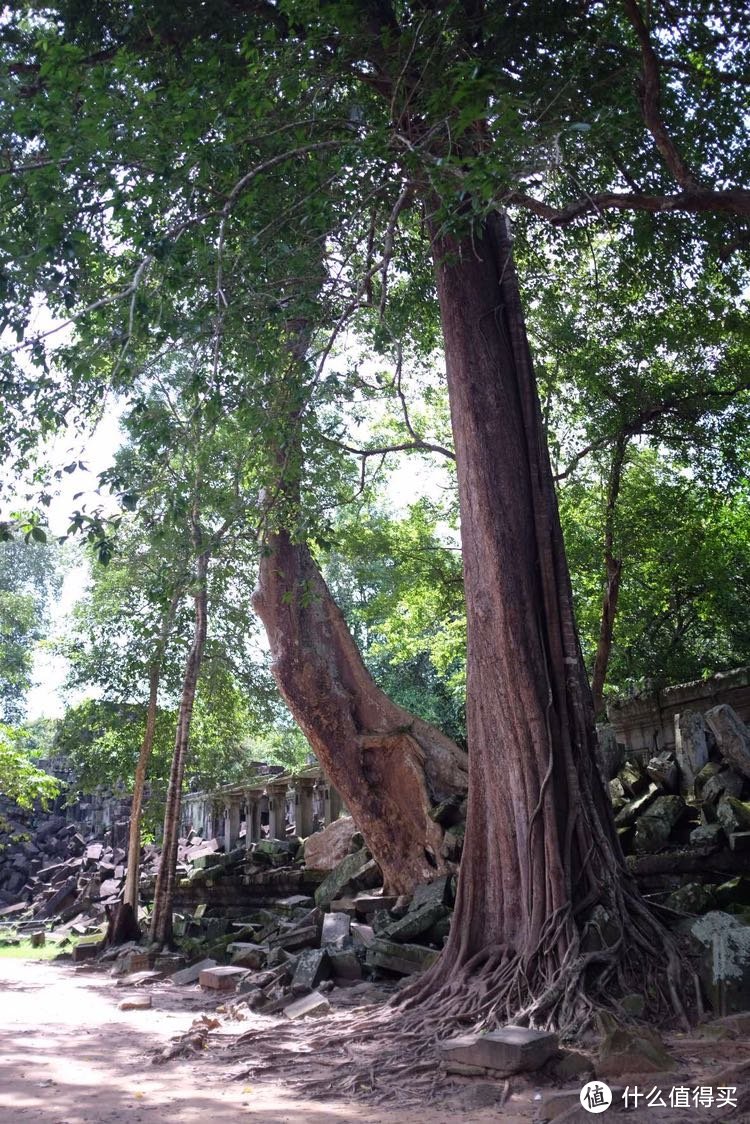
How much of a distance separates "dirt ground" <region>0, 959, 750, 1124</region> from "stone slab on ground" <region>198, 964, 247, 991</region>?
148cm

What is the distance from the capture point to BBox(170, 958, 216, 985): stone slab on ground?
8.09 metres

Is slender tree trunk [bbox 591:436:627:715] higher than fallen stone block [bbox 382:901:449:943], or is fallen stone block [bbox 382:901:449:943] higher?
slender tree trunk [bbox 591:436:627:715]

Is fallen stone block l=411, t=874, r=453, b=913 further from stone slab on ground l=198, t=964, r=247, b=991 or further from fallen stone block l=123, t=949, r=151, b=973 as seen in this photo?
fallen stone block l=123, t=949, r=151, b=973

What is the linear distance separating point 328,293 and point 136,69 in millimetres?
1879

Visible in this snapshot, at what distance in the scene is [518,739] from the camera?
5754 millimetres

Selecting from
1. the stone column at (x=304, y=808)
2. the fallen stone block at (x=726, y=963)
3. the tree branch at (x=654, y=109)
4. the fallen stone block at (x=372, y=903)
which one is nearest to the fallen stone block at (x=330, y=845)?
the stone column at (x=304, y=808)

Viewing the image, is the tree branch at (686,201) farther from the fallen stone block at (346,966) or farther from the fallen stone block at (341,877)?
the fallen stone block at (341,877)

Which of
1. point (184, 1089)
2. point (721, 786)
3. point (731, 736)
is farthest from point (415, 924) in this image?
point (184, 1089)

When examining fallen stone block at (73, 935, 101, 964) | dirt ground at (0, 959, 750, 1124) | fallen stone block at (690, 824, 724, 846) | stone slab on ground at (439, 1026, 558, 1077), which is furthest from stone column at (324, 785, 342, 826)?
stone slab on ground at (439, 1026, 558, 1077)

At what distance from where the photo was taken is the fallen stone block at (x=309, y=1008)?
5652 mm

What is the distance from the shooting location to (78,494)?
512 cm

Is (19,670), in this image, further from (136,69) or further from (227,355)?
(136,69)

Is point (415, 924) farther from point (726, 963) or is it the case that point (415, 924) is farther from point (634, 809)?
point (726, 963)

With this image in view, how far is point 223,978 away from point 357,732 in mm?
2793
